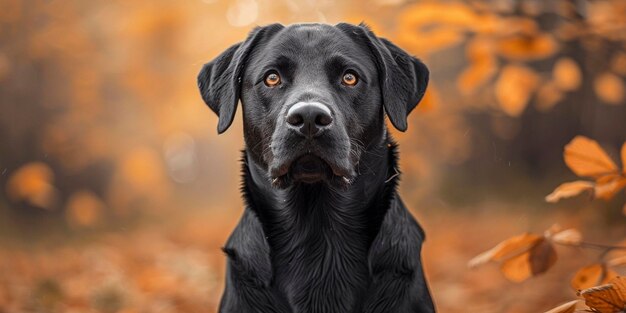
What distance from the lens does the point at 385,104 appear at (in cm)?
317

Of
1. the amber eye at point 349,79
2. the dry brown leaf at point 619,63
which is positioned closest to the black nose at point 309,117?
the amber eye at point 349,79

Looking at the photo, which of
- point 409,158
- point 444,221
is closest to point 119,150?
point 409,158

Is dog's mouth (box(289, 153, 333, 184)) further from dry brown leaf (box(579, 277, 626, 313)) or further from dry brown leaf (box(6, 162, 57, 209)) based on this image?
dry brown leaf (box(6, 162, 57, 209))

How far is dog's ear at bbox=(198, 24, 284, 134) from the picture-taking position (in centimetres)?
326

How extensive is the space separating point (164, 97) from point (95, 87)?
1069mm

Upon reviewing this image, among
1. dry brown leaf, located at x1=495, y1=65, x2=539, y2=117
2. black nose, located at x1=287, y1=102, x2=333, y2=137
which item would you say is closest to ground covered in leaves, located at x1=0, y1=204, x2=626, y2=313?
dry brown leaf, located at x1=495, y1=65, x2=539, y2=117

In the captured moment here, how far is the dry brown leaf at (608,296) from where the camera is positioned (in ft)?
8.27

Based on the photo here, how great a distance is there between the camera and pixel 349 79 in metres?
3.11

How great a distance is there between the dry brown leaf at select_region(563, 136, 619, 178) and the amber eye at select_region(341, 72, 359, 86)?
0.90 meters

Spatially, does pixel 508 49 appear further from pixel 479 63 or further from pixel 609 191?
pixel 609 191

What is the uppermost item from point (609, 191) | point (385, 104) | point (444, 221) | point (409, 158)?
point (409, 158)

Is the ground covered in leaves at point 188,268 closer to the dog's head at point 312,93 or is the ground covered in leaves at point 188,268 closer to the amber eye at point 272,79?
the dog's head at point 312,93

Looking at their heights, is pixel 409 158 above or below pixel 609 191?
above

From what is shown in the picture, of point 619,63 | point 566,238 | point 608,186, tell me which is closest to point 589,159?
point 608,186
